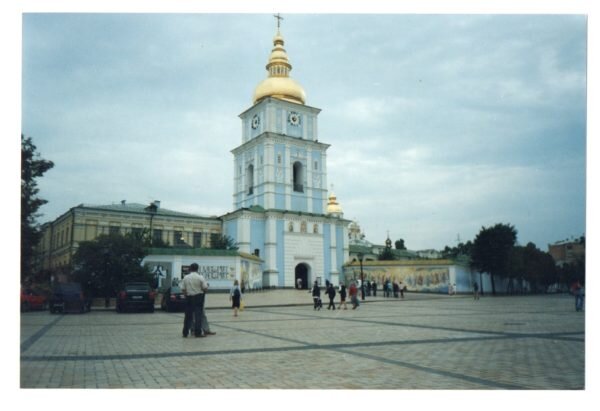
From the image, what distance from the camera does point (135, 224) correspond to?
176 ft

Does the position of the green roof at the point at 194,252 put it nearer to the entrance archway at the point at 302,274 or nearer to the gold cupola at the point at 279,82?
the entrance archway at the point at 302,274

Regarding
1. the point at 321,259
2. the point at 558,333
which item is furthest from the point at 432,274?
the point at 558,333

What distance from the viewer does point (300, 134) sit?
5697 centimetres

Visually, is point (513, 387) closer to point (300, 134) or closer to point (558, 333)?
point (558, 333)

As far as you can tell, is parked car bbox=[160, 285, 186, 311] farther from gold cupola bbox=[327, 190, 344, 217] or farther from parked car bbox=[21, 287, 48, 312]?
gold cupola bbox=[327, 190, 344, 217]

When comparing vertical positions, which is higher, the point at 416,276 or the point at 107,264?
the point at 107,264

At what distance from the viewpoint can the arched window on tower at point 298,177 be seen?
56.4 m

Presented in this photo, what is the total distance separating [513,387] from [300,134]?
5171 cm

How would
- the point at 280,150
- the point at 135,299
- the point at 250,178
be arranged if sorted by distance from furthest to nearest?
the point at 250,178 → the point at 280,150 → the point at 135,299

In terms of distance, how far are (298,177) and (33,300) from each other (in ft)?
120

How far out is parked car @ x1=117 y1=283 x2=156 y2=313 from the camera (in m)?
22.1

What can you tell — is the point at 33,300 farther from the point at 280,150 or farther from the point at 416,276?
the point at 280,150

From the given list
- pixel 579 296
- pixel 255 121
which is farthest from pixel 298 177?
pixel 579 296

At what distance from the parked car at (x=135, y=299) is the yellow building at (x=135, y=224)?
19.5 metres
